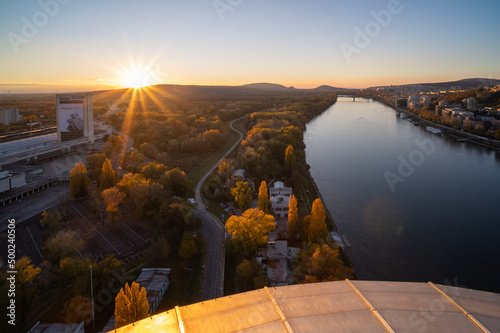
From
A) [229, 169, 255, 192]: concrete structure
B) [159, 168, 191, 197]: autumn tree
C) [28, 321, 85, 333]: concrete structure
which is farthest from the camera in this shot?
[229, 169, 255, 192]: concrete structure

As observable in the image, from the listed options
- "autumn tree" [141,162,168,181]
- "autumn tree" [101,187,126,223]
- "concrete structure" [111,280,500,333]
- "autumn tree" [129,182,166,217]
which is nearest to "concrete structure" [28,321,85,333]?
"autumn tree" [101,187,126,223]

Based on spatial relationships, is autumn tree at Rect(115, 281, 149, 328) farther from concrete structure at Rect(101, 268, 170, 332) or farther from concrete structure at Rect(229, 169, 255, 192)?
concrete structure at Rect(229, 169, 255, 192)

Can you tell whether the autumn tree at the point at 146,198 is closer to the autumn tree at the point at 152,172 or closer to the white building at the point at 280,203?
the autumn tree at the point at 152,172

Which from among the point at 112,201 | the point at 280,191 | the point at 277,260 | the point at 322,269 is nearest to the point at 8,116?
the point at 112,201

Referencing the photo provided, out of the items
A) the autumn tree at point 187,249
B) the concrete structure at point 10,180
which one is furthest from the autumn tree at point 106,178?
the autumn tree at point 187,249

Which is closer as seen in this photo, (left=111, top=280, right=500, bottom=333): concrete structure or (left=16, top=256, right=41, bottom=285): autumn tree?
(left=111, top=280, right=500, bottom=333): concrete structure

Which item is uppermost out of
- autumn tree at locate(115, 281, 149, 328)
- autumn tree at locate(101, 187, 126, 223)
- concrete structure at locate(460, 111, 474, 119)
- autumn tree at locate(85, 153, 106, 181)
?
concrete structure at locate(460, 111, 474, 119)
